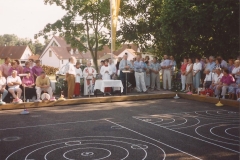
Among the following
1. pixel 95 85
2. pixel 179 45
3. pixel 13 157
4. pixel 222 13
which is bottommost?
pixel 13 157

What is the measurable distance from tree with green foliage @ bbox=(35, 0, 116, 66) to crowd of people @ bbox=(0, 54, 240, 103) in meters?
11.5

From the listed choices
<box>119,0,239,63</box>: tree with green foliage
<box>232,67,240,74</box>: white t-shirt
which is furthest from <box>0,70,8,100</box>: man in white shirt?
<box>119,0,239,63</box>: tree with green foliage

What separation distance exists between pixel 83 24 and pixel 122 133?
74.8 feet

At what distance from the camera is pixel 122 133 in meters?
6.65

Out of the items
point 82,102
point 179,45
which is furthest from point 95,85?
point 179,45

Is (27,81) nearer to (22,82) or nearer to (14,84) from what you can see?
(22,82)

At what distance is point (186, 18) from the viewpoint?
16156 millimetres

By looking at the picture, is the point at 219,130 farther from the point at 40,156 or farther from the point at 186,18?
the point at 186,18

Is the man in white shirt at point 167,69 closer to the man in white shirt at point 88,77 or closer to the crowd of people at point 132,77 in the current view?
the crowd of people at point 132,77

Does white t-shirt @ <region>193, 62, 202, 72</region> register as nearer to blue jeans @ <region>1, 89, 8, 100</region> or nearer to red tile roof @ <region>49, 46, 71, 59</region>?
blue jeans @ <region>1, 89, 8, 100</region>

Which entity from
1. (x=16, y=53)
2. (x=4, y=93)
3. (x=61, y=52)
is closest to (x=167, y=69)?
(x=4, y=93)

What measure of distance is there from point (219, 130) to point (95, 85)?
25.0ft

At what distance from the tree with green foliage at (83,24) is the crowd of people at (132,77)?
11.5m

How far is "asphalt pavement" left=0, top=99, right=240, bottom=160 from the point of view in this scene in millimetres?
5242
